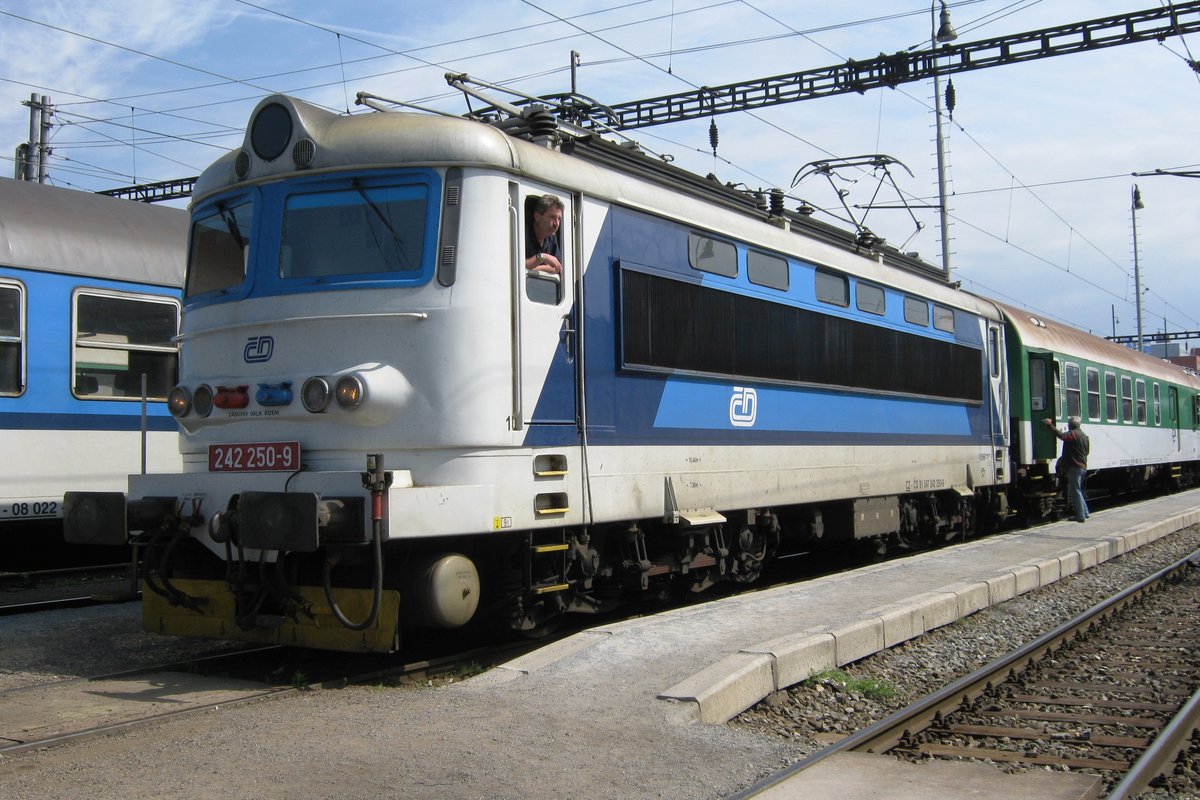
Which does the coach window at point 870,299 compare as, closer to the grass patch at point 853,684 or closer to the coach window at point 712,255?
the coach window at point 712,255

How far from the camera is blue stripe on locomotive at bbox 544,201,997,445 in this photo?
748 centimetres

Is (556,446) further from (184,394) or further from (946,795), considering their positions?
(946,795)

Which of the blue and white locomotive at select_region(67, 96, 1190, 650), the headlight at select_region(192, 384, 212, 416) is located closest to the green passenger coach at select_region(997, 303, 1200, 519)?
the blue and white locomotive at select_region(67, 96, 1190, 650)

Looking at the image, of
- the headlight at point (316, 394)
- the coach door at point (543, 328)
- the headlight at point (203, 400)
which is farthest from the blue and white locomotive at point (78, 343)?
the coach door at point (543, 328)

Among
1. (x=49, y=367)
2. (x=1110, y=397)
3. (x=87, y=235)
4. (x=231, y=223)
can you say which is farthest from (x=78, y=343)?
(x=1110, y=397)

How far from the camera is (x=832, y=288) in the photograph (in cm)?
1071

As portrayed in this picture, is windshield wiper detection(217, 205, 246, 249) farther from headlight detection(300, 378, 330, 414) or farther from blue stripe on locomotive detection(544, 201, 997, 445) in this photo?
blue stripe on locomotive detection(544, 201, 997, 445)

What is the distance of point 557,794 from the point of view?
4.46m

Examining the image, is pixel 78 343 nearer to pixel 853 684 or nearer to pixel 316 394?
pixel 316 394

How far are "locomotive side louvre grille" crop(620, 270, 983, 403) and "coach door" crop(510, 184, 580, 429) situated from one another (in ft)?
2.02

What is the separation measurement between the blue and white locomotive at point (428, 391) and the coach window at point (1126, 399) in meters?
17.0

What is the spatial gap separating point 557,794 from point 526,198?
3.79m

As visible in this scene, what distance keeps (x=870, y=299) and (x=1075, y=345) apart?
10.7 m

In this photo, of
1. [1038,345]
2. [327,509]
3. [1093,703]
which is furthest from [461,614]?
[1038,345]
